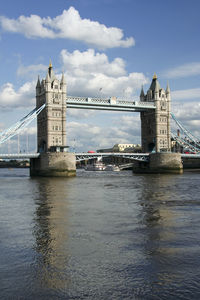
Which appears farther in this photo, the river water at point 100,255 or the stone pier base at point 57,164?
the stone pier base at point 57,164

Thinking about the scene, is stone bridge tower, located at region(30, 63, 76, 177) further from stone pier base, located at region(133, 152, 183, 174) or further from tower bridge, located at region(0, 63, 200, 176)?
stone pier base, located at region(133, 152, 183, 174)

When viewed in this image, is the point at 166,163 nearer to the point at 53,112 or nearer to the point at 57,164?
the point at 57,164

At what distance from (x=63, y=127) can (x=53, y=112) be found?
311 cm

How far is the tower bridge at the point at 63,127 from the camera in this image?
5653 cm

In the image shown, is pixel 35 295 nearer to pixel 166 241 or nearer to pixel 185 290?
pixel 185 290

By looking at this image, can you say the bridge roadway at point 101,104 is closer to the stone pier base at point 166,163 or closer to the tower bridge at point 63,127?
the tower bridge at point 63,127

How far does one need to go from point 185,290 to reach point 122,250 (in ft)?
10.1

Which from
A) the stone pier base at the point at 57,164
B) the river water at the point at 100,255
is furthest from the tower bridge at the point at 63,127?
the river water at the point at 100,255

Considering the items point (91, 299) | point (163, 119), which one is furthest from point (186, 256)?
point (163, 119)

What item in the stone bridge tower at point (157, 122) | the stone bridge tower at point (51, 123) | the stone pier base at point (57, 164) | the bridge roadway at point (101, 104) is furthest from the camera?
the stone bridge tower at point (157, 122)

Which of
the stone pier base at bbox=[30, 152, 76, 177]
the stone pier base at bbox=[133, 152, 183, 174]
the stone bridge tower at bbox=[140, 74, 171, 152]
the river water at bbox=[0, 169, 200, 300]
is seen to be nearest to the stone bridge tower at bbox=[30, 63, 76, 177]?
the stone pier base at bbox=[30, 152, 76, 177]

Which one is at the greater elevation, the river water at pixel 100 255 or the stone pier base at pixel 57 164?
the stone pier base at pixel 57 164

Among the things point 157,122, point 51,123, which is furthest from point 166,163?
point 51,123

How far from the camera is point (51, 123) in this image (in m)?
61.7
